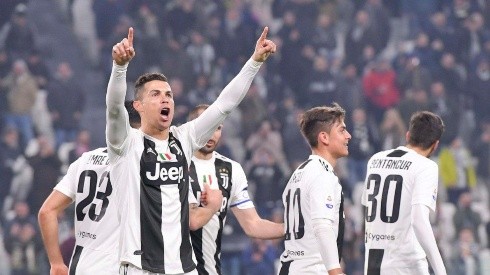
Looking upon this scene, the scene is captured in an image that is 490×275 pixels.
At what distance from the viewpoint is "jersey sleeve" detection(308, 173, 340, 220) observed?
25.8 feet

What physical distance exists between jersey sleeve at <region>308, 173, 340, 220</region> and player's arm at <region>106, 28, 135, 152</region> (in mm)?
1409

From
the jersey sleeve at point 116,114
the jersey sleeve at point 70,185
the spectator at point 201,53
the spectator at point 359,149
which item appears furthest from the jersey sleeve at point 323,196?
the spectator at point 201,53

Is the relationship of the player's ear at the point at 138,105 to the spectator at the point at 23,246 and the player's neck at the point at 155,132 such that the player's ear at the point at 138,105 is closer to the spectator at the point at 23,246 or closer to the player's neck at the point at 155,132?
the player's neck at the point at 155,132

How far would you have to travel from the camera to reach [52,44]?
1950 centimetres

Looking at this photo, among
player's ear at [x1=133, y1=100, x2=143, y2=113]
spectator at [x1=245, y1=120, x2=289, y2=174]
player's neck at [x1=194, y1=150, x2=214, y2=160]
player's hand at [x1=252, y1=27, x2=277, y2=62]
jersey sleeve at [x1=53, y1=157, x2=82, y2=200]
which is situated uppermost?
spectator at [x1=245, y1=120, x2=289, y2=174]

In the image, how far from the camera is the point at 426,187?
8500 mm

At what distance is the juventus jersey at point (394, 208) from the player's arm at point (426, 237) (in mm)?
198

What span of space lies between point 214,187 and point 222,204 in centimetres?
13

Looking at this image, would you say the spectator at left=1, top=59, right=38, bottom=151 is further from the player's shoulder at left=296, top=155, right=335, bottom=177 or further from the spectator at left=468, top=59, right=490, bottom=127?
the player's shoulder at left=296, top=155, right=335, bottom=177

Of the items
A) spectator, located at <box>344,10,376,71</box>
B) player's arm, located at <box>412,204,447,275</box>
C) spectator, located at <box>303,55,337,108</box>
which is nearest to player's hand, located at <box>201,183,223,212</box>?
player's arm, located at <box>412,204,447,275</box>

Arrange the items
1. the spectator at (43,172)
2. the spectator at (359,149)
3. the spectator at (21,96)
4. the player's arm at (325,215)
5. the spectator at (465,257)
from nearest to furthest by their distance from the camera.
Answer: the player's arm at (325,215)
the spectator at (43,172)
the spectator at (465,257)
the spectator at (21,96)
the spectator at (359,149)

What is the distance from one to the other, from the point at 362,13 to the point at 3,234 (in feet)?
23.5

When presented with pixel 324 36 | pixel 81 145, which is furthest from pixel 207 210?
pixel 324 36

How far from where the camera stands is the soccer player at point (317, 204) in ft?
25.6
